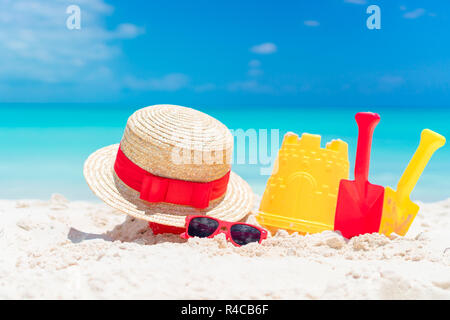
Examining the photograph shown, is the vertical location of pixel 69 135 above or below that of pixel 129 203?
above

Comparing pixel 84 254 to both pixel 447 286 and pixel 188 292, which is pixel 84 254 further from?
pixel 447 286

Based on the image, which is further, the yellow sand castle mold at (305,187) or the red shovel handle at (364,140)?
the yellow sand castle mold at (305,187)

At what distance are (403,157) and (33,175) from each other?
7.25 m

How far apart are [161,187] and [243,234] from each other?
67 centimetres

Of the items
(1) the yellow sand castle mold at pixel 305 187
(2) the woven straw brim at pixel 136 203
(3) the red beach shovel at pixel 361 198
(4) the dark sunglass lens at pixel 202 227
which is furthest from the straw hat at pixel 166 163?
(3) the red beach shovel at pixel 361 198

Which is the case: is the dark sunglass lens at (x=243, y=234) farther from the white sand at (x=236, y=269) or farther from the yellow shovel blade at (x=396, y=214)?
the yellow shovel blade at (x=396, y=214)

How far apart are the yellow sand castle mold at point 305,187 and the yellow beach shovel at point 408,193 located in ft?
1.18

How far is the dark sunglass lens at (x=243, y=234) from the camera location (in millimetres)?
2523

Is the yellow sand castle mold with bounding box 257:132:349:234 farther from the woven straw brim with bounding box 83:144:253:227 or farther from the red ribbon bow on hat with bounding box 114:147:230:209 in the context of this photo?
the red ribbon bow on hat with bounding box 114:147:230:209

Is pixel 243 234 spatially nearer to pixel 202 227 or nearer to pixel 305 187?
pixel 202 227

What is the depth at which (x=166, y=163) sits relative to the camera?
2836mm
